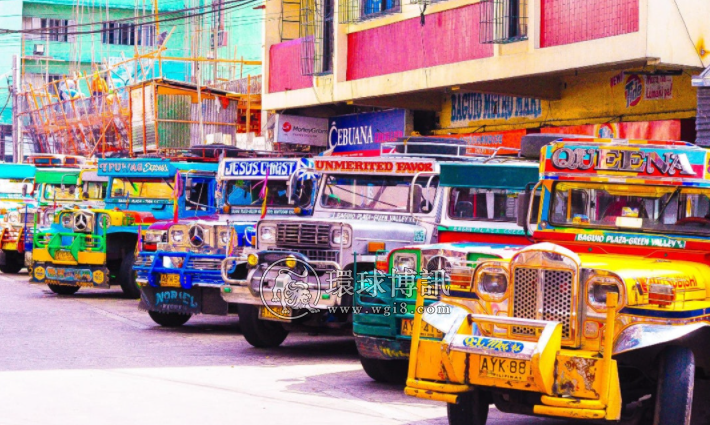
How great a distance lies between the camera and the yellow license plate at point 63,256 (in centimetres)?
1916

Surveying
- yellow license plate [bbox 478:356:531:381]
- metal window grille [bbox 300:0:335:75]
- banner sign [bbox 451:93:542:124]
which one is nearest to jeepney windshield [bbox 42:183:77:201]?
metal window grille [bbox 300:0:335:75]

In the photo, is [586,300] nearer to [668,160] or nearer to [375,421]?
[668,160]

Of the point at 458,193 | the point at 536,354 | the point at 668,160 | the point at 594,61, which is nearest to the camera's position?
the point at 536,354

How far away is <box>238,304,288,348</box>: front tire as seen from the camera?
42.5 ft

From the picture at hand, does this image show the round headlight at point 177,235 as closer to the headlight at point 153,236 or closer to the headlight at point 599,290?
the headlight at point 153,236

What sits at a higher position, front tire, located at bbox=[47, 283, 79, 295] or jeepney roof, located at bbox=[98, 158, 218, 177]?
jeepney roof, located at bbox=[98, 158, 218, 177]

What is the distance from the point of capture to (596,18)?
16.6 metres

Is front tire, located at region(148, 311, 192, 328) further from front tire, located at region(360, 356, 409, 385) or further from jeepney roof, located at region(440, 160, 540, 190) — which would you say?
front tire, located at region(360, 356, 409, 385)

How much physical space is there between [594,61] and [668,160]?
8.46 m

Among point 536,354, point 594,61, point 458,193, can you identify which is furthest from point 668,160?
point 594,61

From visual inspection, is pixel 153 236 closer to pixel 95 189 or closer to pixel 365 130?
pixel 95 189

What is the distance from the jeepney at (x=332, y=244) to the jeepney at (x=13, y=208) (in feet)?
39.5

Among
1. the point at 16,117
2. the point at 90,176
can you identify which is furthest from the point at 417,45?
the point at 16,117

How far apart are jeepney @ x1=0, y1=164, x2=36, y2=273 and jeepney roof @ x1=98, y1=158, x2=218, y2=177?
423cm
